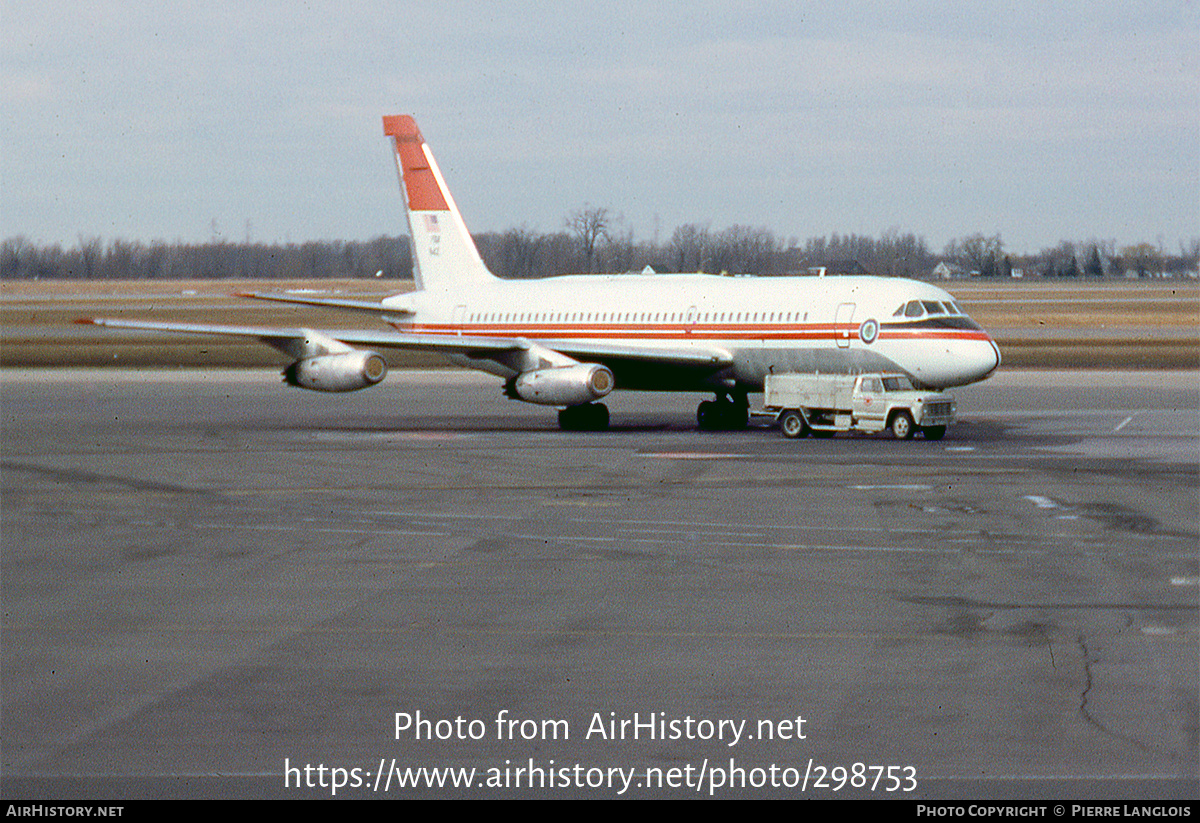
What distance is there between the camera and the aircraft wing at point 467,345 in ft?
133

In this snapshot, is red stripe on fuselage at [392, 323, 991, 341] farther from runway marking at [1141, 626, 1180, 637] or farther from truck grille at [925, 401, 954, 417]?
runway marking at [1141, 626, 1180, 637]

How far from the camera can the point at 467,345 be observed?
134 feet

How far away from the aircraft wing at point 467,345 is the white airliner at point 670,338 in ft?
0.14

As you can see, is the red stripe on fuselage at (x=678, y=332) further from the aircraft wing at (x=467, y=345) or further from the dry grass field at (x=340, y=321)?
the dry grass field at (x=340, y=321)

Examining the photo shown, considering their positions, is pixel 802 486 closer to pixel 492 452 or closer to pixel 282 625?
pixel 492 452

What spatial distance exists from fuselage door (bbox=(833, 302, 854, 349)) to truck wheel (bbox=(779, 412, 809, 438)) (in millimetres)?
2300

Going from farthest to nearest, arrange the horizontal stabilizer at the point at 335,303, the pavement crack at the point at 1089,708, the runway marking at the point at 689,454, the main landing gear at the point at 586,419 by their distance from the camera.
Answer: the horizontal stabilizer at the point at 335,303 → the main landing gear at the point at 586,419 → the runway marking at the point at 689,454 → the pavement crack at the point at 1089,708

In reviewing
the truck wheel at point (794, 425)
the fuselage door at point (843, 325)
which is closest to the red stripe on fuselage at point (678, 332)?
the fuselage door at point (843, 325)

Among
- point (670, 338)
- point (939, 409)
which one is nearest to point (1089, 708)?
point (939, 409)

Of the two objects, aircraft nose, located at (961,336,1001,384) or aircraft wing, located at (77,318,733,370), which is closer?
aircraft nose, located at (961,336,1001,384)

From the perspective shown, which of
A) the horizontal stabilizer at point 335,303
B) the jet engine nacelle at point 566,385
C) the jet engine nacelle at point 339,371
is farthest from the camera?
the horizontal stabilizer at point 335,303

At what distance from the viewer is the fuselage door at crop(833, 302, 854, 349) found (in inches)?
1538

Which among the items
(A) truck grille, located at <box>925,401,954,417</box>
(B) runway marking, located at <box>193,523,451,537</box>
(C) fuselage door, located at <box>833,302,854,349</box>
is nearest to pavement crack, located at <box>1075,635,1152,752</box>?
(B) runway marking, located at <box>193,523,451,537</box>

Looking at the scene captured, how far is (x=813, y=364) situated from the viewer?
39.8 m
